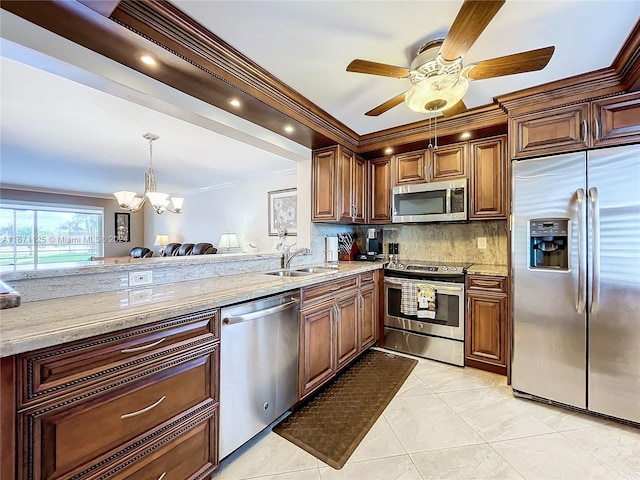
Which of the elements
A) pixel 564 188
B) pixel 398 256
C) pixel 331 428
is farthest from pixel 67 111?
pixel 564 188

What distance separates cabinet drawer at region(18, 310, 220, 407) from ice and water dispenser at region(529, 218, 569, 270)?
2.40 m

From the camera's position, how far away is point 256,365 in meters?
1.61

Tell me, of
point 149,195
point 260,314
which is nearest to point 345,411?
point 260,314

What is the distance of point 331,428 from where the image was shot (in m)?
1.81

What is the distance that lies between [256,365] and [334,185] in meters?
1.94

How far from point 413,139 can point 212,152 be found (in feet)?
8.97

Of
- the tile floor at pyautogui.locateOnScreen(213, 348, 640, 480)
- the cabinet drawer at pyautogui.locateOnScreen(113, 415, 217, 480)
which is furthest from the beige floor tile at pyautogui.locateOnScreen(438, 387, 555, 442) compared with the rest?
the cabinet drawer at pyautogui.locateOnScreen(113, 415, 217, 480)

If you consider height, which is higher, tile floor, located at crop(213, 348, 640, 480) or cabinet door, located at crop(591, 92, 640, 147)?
cabinet door, located at crop(591, 92, 640, 147)

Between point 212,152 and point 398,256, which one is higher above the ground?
point 212,152

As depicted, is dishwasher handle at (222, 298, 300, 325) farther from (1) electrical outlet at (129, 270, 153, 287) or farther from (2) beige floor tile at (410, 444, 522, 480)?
(2) beige floor tile at (410, 444, 522, 480)

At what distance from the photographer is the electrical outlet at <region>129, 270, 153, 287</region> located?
A: 5.49 feet

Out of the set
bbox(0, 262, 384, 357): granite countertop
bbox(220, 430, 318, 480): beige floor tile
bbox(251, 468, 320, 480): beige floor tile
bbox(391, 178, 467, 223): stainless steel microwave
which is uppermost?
bbox(391, 178, 467, 223): stainless steel microwave

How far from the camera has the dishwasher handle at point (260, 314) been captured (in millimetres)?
1466

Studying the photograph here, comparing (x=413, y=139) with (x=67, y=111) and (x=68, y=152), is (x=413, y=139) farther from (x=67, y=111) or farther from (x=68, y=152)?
(x=68, y=152)
